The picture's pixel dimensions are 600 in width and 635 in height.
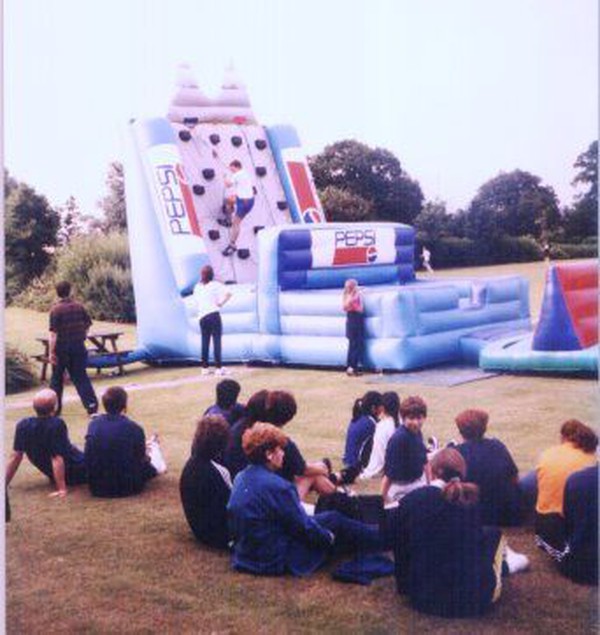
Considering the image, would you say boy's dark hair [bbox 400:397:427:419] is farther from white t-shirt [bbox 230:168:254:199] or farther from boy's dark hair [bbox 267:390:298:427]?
white t-shirt [bbox 230:168:254:199]

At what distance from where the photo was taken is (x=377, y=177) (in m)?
5.85

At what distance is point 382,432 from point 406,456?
2.18 feet

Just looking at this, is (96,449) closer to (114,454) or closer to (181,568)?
(114,454)

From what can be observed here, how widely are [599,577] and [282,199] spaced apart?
26.6ft

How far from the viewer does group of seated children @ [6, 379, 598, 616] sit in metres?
3.80

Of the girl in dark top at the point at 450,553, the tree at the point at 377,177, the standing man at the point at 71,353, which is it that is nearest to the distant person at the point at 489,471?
the girl in dark top at the point at 450,553

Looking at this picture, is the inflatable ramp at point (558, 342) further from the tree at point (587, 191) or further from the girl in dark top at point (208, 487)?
the girl in dark top at point (208, 487)

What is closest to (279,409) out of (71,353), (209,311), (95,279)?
(71,353)

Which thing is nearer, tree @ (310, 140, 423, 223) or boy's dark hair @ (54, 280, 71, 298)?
tree @ (310, 140, 423, 223)

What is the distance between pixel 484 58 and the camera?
4473 millimetres

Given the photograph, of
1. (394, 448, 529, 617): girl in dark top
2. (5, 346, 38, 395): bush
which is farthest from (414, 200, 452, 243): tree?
(5, 346, 38, 395): bush

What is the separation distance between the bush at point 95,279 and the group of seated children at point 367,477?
2.47 ft

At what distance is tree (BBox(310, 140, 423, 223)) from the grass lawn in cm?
73

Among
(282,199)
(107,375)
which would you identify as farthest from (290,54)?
(282,199)
